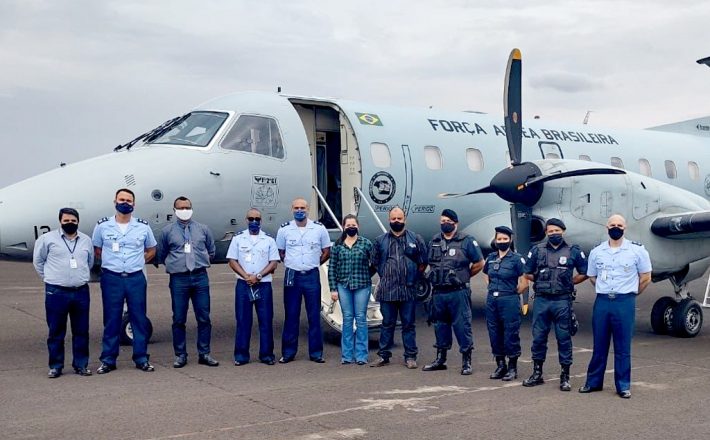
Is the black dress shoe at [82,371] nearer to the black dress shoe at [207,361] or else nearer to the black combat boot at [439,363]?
the black dress shoe at [207,361]

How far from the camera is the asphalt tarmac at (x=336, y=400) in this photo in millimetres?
5945

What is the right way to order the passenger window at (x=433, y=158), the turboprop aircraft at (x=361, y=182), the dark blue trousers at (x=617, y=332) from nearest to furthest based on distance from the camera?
1. the dark blue trousers at (x=617, y=332)
2. the turboprop aircraft at (x=361, y=182)
3. the passenger window at (x=433, y=158)

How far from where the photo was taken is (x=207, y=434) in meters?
5.75

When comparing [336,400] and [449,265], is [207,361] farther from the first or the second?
[449,265]

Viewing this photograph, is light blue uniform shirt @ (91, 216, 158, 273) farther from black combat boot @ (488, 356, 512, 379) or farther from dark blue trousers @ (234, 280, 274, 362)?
black combat boot @ (488, 356, 512, 379)

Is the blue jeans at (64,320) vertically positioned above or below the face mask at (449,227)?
below

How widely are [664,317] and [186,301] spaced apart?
7043 mm

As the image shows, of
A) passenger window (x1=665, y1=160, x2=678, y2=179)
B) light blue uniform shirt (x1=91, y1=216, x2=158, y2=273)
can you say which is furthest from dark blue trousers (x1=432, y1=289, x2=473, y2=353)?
passenger window (x1=665, y1=160, x2=678, y2=179)

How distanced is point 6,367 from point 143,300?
5.76 ft

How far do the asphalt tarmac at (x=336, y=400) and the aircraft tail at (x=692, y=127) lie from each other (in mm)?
9505

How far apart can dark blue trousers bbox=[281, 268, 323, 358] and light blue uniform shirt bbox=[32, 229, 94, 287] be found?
7.55 feet

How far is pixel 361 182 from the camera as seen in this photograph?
37.7 feet

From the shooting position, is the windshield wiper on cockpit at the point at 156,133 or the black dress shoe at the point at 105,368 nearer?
the black dress shoe at the point at 105,368

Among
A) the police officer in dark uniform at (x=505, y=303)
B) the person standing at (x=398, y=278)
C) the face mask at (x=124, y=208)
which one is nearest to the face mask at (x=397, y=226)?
the person standing at (x=398, y=278)
